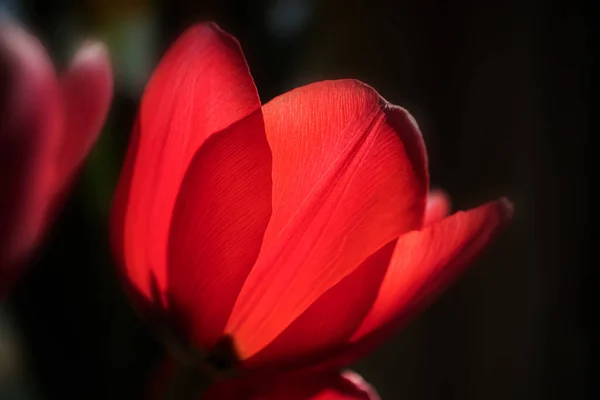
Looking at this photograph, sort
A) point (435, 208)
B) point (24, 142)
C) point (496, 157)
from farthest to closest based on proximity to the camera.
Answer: point (496, 157) < point (435, 208) < point (24, 142)

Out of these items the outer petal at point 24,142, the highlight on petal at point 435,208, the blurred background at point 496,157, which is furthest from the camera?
the blurred background at point 496,157

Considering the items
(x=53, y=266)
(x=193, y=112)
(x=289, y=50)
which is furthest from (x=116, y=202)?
(x=289, y=50)

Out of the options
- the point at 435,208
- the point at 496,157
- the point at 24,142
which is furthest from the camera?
the point at 496,157

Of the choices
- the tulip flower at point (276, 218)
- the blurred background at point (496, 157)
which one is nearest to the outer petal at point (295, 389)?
the tulip flower at point (276, 218)

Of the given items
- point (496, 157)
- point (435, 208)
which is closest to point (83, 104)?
point (435, 208)

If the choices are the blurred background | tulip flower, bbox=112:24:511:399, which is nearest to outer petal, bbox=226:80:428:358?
tulip flower, bbox=112:24:511:399

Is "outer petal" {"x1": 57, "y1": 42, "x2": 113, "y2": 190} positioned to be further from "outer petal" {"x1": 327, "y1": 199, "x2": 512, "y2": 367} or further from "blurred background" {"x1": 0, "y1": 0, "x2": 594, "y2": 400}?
"blurred background" {"x1": 0, "y1": 0, "x2": 594, "y2": 400}

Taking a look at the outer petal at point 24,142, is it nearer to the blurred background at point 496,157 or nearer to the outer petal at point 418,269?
the outer petal at point 418,269

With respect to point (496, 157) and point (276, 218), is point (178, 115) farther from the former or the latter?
point (496, 157)
